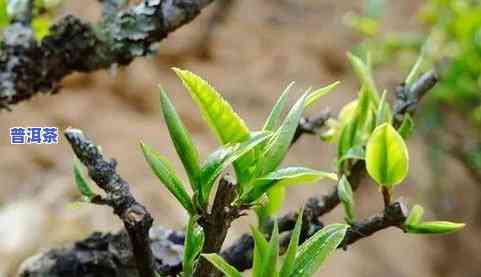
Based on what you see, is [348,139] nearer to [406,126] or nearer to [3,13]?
[406,126]

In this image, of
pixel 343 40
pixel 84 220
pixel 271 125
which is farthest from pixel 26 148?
pixel 271 125

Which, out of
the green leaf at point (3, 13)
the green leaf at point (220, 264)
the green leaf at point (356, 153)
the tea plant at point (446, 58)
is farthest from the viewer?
the tea plant at point (446, 58)

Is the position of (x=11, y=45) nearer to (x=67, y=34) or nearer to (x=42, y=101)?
(x=67, y=34)

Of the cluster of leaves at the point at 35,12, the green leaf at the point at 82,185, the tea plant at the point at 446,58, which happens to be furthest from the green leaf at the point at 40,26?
the tea plant at the point at 446,58

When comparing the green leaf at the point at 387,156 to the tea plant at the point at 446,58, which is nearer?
the green leaf at the point at 387,156

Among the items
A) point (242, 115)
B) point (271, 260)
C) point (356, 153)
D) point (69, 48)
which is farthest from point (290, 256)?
point (242, 115)

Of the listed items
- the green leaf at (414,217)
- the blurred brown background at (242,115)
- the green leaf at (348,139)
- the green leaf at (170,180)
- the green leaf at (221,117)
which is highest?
the green leaf at (221,117)

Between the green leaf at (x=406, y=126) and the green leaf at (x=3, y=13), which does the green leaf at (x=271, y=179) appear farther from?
the green leaf at (x=3, y=13)
